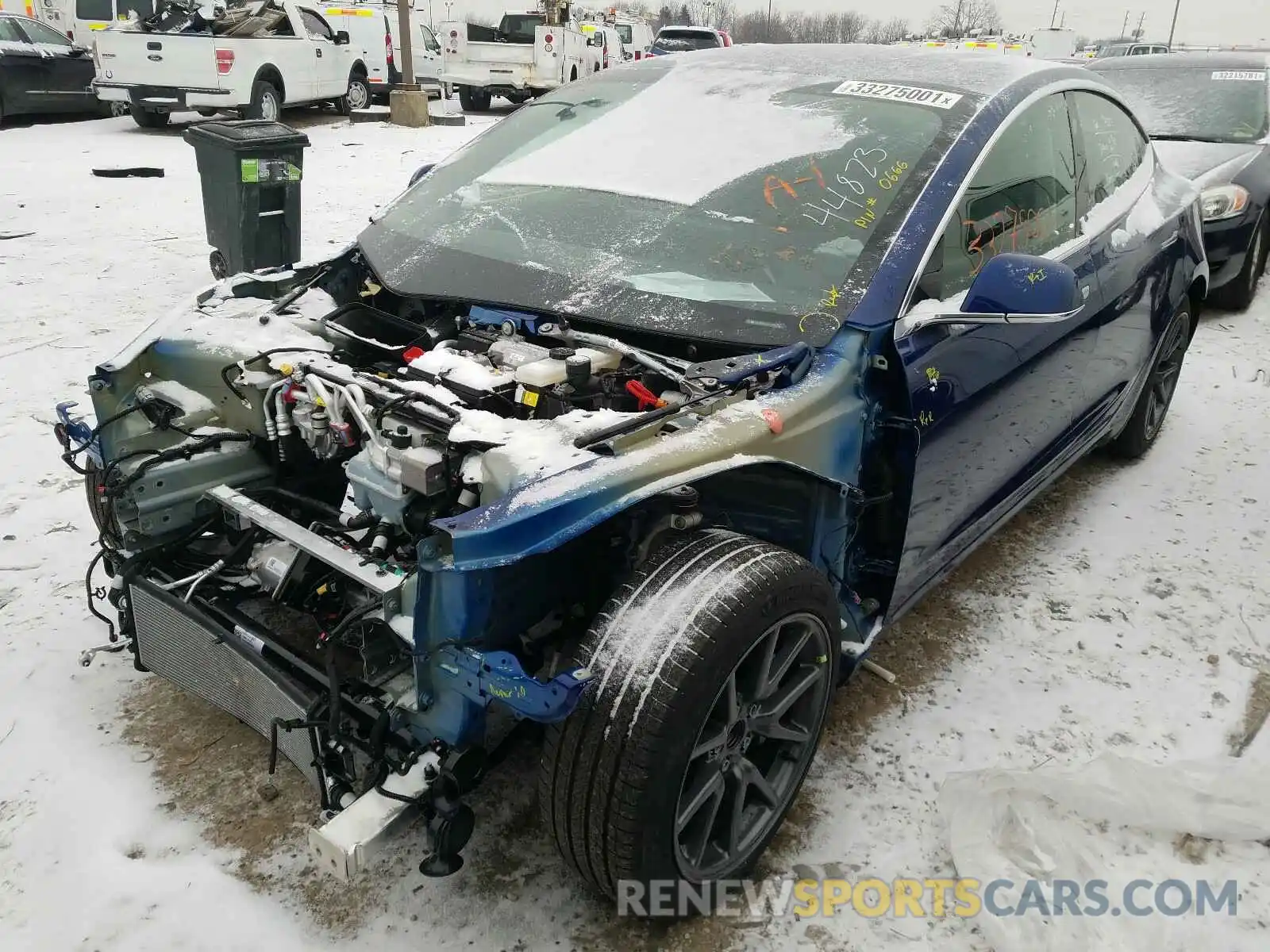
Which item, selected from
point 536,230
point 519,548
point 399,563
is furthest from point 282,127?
point 519,548

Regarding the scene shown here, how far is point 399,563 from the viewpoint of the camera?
6.83ft

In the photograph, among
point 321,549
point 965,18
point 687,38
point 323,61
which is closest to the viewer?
point 321,549

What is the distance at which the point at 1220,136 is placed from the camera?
7023 mm

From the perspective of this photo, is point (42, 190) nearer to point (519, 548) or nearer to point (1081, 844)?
point (519, 548)

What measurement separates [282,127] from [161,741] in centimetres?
491

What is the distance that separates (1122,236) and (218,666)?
10.8 ft

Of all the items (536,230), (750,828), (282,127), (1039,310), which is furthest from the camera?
(282,127)

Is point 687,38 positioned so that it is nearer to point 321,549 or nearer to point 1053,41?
point 1053,41

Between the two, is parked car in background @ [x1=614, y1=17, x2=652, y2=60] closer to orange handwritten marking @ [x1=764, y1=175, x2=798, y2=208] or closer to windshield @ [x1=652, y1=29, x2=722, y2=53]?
windshield @ [x1=652, y1=29, x2=722, y2=53]

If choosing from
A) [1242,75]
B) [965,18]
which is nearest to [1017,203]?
[1242,75]

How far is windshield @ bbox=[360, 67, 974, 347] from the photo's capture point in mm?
2523

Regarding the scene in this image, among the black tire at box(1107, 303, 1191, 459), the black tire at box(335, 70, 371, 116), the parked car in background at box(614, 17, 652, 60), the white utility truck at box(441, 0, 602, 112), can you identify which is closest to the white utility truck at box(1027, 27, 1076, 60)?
the parked car in background at box(614, 17, 652, 60)

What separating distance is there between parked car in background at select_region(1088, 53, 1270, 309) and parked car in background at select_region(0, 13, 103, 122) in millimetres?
12155

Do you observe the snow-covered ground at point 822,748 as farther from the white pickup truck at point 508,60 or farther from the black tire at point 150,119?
the white pickup truck at point 508,60
